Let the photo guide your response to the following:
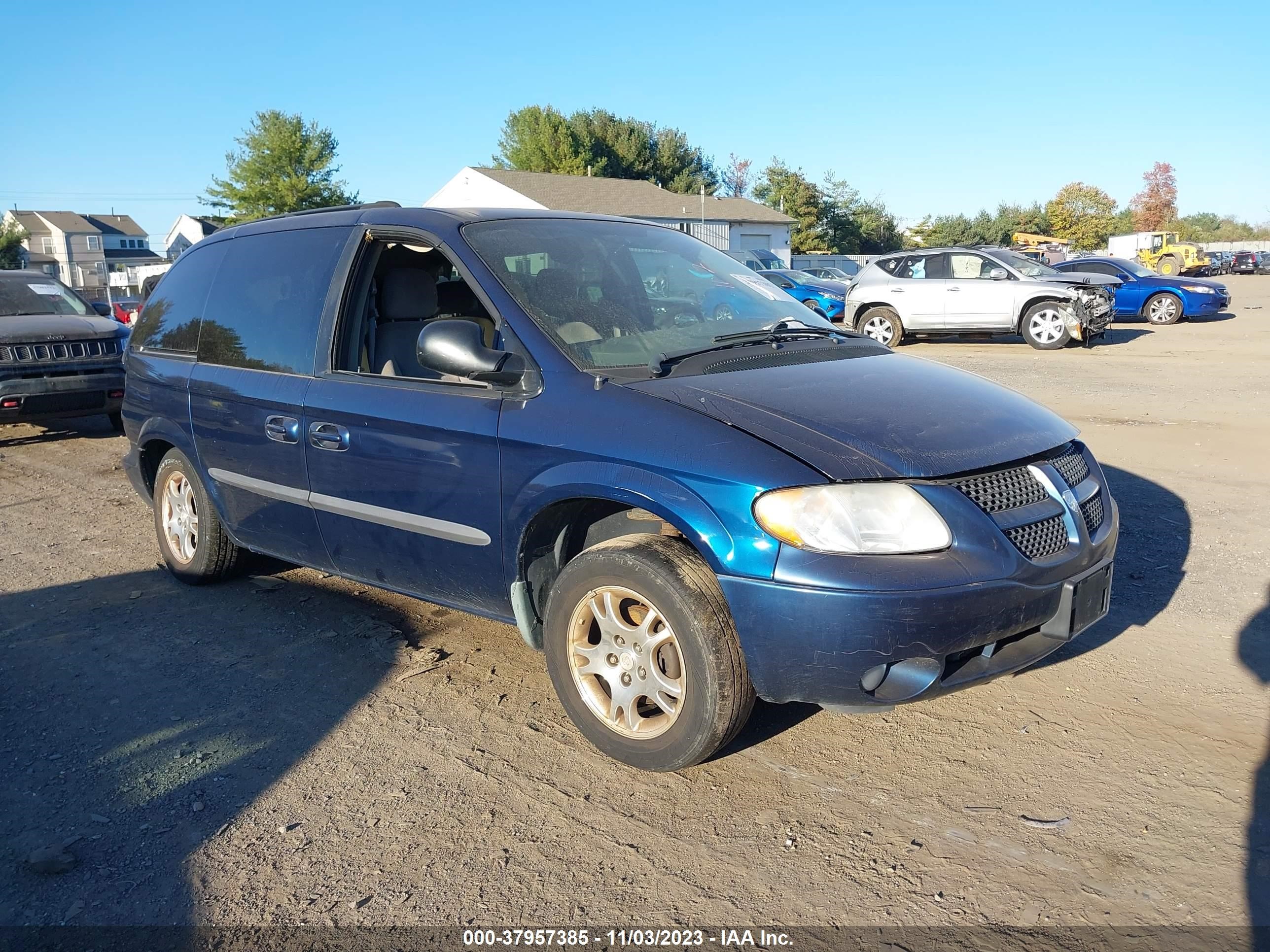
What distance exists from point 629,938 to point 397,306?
294 cm

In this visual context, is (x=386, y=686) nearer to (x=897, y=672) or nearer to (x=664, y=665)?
(x=664, y=665)

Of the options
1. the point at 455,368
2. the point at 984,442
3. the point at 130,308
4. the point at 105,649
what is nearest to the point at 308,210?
the point at 455,368

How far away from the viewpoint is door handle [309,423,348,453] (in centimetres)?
403

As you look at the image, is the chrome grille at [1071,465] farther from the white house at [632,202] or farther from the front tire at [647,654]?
the white house at [632,202]

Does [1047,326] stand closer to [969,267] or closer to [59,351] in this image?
[969,267]

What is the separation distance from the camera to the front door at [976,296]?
16.2m

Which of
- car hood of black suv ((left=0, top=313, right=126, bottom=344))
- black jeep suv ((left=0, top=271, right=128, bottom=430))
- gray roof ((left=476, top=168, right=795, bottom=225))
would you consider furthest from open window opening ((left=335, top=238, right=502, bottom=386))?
gray roof ((left=476, top=168, right=795, bottom=225))

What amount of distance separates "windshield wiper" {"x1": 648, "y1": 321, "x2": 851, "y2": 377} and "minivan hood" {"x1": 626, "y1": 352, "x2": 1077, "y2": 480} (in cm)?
13

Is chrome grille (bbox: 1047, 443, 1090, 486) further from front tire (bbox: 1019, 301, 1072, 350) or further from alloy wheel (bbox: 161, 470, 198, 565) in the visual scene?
front tire (bbox: 1019, 301, 1072, 350)

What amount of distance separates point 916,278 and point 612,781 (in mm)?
15187

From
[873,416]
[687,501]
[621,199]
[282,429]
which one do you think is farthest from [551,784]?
[621,199]

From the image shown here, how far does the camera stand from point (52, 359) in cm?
972

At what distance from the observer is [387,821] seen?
3.08 m

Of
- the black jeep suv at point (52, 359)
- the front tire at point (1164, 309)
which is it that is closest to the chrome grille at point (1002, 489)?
the black jeep suv at point (52, 359)
